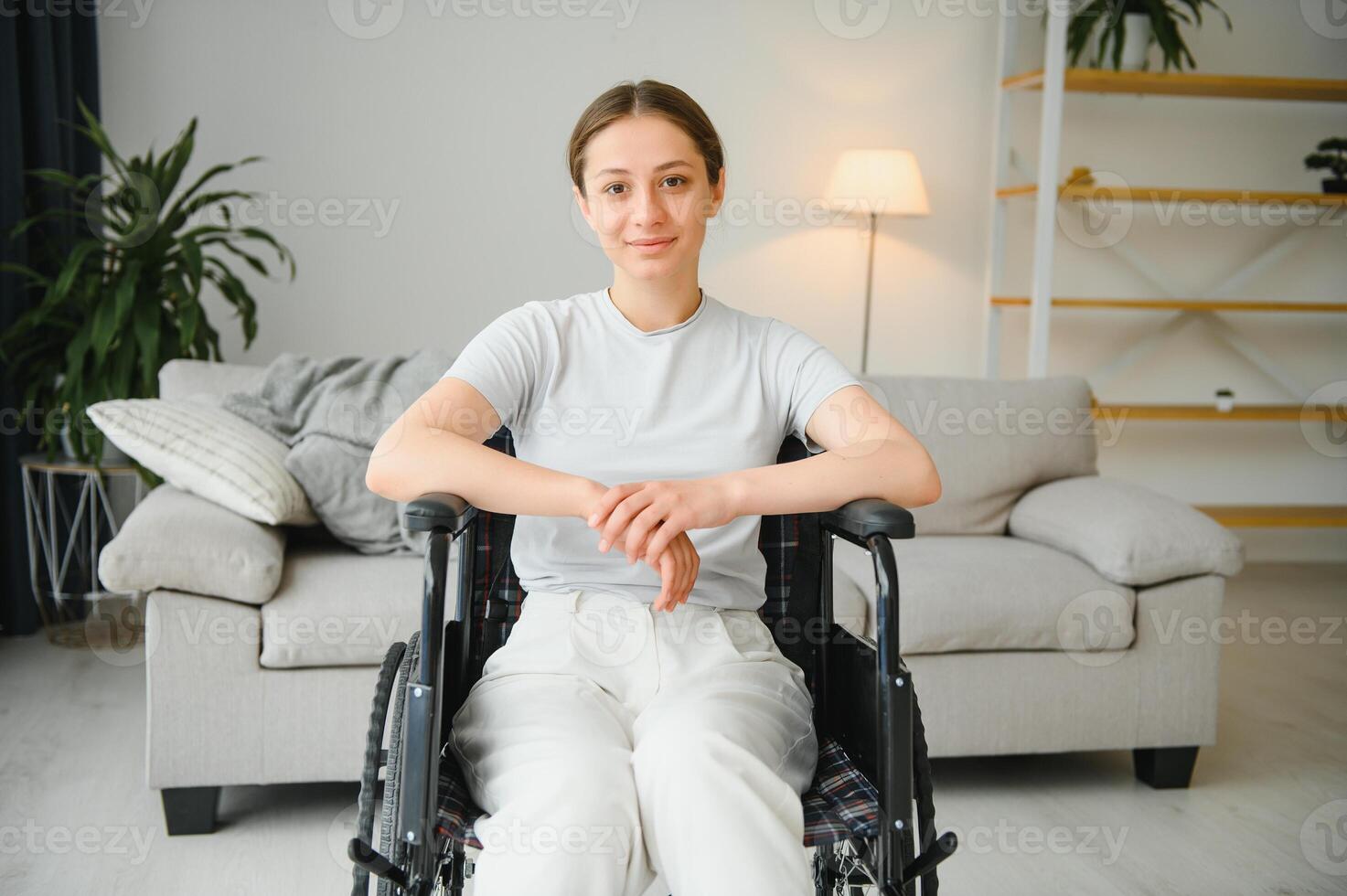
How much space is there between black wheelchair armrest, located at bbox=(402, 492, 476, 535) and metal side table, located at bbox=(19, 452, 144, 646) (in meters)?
2.18

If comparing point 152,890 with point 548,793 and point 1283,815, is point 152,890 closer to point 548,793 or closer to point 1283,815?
point 548,793

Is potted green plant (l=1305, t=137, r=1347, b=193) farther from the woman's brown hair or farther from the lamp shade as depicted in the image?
the woman's brown hair

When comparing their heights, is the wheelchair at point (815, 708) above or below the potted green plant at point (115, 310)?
below

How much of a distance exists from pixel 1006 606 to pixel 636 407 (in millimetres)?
1140

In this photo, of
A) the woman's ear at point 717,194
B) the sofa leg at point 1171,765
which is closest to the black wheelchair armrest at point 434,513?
the woman's ear at point 717,194

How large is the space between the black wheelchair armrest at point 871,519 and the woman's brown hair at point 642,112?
1.44 feet

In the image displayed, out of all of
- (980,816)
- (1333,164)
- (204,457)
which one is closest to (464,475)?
(204,457)

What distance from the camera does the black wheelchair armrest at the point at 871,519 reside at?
4.09 feet

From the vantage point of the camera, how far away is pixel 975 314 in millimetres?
4348

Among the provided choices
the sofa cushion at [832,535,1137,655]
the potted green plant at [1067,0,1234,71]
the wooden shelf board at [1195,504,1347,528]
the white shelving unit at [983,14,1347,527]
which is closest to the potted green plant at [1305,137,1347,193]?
the white shelving unit at [983,14,1347,527]

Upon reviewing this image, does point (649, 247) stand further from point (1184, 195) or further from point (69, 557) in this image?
point (1184, 195)

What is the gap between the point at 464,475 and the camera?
4.18 feet

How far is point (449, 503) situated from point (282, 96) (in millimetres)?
2851

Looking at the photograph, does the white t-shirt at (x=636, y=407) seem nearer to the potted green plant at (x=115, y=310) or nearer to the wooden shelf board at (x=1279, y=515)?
the potted green plant at (x=115, y=310)
